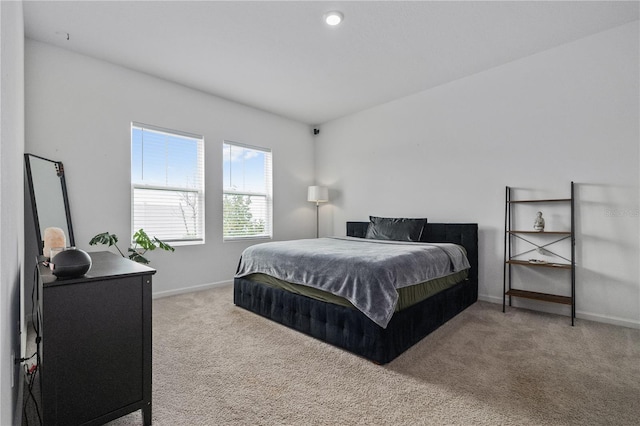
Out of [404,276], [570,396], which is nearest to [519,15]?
[404,276]

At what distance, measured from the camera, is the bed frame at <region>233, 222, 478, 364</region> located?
2.20 meters

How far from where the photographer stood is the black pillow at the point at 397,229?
3850 millimetres

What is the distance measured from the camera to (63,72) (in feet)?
10.4

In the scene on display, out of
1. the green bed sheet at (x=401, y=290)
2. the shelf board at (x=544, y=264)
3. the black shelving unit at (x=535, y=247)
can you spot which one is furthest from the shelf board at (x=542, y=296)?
the green bed sheet at (x=401, y=290)

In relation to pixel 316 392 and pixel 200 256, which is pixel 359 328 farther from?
pixel 200 256

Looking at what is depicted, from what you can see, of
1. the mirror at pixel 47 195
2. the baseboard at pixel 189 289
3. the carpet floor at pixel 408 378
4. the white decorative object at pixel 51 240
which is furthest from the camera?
the baseboard at pixel 189 289

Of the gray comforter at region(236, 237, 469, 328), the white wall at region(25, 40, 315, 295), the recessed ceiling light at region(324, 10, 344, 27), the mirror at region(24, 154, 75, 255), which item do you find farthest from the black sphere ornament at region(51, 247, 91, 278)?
the recessed ceiling light at region(324, 10, 344, 27)

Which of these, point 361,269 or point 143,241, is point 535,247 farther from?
point 143,241

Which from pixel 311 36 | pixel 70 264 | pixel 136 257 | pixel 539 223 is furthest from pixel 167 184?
pixel 539 223

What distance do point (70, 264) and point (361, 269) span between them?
5.60ft

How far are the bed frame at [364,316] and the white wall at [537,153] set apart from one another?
0.48m

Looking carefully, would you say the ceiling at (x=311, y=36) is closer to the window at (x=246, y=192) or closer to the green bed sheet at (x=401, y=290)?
the window at (x=246, y=192)

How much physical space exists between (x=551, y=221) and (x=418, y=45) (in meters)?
2.31

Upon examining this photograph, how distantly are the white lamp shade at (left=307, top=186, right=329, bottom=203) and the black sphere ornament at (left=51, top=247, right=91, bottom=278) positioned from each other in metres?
4.07
